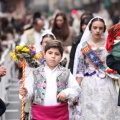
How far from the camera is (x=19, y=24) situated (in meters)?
30.4

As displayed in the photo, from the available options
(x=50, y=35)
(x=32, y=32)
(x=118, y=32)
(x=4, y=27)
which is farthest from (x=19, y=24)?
(x=118, y=32)

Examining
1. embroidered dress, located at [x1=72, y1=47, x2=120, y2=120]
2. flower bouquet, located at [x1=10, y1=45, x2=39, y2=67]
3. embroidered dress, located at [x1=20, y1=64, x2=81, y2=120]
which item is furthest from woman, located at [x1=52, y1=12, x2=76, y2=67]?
embroidered dress, located at [x1=20, y1=64, x2=81, y2=120]

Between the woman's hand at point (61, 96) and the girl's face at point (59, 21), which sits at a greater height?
the girl's face at point (59, 21)

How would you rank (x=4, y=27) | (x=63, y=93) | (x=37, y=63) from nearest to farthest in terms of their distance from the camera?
1. (x=63, y=93)
2. (x=37, y=63)
3. (x=4, y=27)

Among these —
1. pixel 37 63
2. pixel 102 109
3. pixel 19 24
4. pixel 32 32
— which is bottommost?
pixel 102 109

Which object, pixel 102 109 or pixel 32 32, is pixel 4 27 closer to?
pixel 32 32

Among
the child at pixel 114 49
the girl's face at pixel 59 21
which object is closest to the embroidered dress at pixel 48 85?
the child at pixel 114 49

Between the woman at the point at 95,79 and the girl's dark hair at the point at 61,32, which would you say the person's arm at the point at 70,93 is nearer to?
the woman at the point at 95,79

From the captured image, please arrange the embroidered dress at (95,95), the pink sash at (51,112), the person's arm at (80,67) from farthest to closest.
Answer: the person's arm at (80,67), the embroidered dress at (95,95), the pink sash at (51,112)

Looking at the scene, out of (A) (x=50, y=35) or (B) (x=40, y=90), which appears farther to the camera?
(A) (x=50, y=35)

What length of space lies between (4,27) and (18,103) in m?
9.65

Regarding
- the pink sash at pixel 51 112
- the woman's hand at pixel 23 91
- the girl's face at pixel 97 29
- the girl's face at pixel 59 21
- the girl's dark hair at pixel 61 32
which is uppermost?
the girl's face at pixel 59 21

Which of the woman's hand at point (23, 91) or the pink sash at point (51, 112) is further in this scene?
the pink sash at point (51, 112)

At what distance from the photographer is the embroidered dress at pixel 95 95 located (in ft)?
30.2
